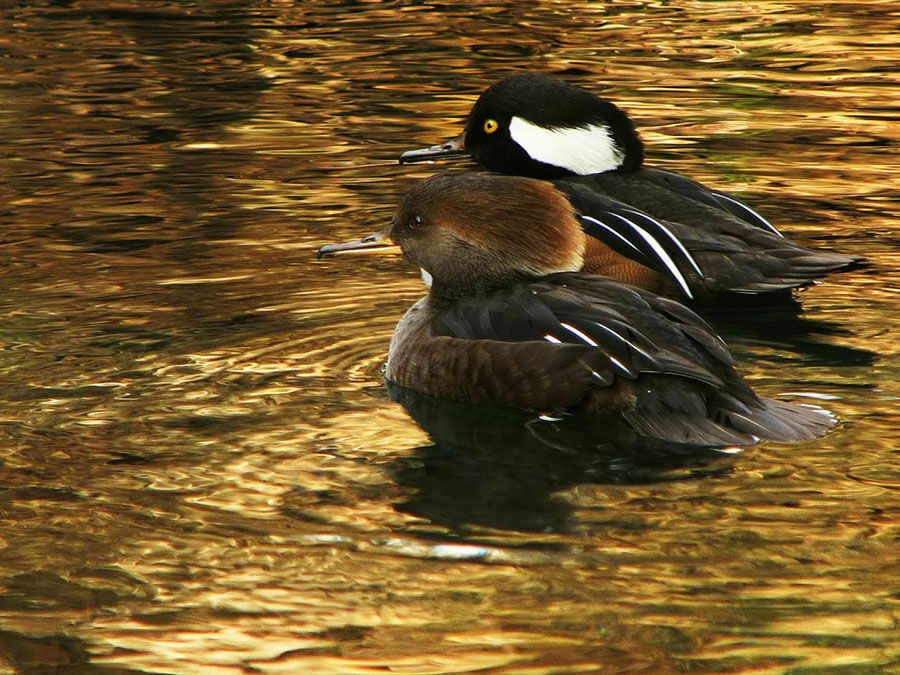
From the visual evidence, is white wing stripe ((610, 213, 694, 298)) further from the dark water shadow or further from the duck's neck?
the duck's neck

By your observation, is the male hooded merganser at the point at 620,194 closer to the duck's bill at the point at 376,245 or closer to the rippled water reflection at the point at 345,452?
the rippled water reflection at the point at 345,452

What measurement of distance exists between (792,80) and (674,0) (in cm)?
405

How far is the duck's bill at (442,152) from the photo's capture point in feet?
25.7

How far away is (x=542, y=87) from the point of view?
7.52 metres

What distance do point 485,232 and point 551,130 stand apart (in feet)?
5.57

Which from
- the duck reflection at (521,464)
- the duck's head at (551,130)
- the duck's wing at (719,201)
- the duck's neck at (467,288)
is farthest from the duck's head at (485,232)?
the duck's head at (551,130)

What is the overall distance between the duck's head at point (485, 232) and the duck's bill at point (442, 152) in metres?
1.66

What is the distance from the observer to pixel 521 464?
506cm

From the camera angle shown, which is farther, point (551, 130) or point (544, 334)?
point (551, 130)

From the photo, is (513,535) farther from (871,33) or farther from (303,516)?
(871,33)

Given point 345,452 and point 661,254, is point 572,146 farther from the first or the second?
point 345,452

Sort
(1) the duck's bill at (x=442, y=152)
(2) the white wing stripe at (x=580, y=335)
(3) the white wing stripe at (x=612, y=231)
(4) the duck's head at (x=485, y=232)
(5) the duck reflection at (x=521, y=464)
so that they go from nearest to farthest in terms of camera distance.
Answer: (5) the duck reflection at (x=521, y=464) < (2) the white wing stripe at (x=580, y=335) < (4) the duck's head at (x=485, y=232) < (3) the white wing stripe at (x=612, y=231) < (1) the duck's bill at (x=442, y=152)

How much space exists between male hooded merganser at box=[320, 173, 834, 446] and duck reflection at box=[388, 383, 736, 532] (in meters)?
0.08

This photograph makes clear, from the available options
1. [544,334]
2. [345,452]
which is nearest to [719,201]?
[544,334]
